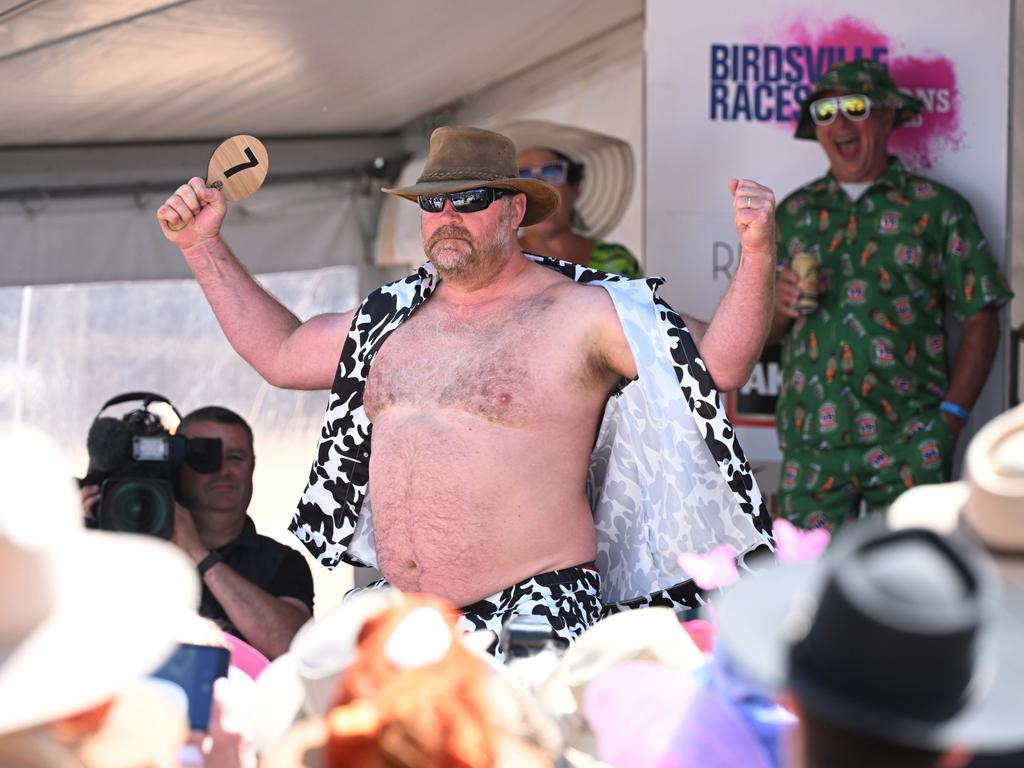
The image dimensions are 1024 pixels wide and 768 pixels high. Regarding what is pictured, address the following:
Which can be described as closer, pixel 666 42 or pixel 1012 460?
pixel 1012 460

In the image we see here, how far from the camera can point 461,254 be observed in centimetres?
358

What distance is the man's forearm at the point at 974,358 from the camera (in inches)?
167

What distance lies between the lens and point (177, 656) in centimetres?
213

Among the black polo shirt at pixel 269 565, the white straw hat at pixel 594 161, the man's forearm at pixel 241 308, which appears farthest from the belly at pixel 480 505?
the white straw hat at pixel 594 161

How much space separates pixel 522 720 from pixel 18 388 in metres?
4.44

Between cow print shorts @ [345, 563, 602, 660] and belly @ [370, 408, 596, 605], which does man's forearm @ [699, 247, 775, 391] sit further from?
cow print shorts @ [345, 563, 602, 660]

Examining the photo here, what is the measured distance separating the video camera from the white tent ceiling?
1139 mm

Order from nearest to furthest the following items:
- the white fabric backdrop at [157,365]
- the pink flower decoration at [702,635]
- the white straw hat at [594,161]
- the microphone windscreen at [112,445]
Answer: the pink flower decoration at [702,635] < the microphone windscreen at [112,445] < the white fabric backdrop at [157,365] < the white straw hat at [594,161]

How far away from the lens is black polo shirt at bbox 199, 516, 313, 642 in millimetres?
4301

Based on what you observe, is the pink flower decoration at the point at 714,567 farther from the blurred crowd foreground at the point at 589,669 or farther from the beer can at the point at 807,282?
the beer can at the point at 807,282

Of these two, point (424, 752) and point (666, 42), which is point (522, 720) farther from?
point (666, 42)

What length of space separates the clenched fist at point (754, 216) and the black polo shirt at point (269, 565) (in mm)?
1837

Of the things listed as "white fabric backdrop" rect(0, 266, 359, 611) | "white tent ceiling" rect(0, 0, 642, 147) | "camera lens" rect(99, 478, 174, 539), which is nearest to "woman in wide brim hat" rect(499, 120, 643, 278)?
"white tent ceiling" rect(0, 0, 642, 147)

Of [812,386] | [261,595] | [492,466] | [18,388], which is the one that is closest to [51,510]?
[492,466]
